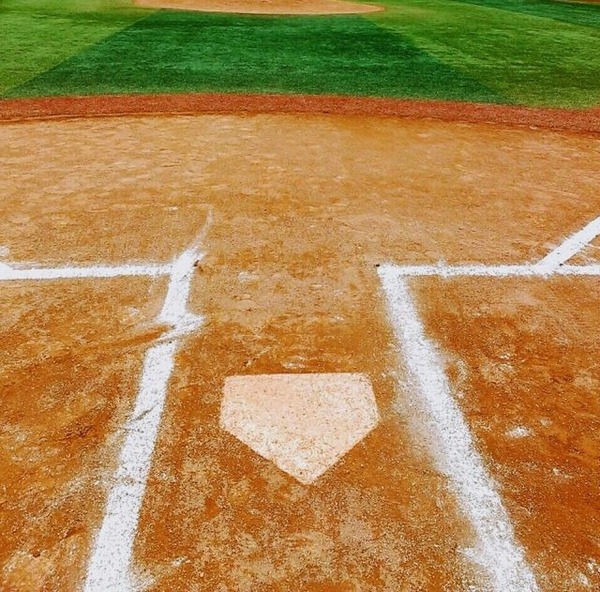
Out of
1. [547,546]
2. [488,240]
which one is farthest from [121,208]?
[547,546]

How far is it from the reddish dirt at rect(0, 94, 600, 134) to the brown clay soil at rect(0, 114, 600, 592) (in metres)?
1.11

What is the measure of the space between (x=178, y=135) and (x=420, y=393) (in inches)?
184

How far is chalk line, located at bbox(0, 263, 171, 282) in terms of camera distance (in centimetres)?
382

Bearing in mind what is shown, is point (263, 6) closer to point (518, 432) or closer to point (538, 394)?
point (538, 394)

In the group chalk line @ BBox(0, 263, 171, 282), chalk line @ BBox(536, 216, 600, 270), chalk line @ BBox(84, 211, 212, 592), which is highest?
chalk line @ BBox(536, 216, 600, 270)

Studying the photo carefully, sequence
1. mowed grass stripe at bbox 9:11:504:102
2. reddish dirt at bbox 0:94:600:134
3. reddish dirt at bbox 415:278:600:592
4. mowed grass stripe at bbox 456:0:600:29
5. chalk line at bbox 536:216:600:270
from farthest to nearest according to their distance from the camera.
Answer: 1. mowed grass stripe at bbox 456:0:600:29
2. mowed grass stripe at bbox 9:11:504:102
3. reddish dirt at bbox 0:94:600:134
4. chalk line at bbox 536:216:600:270
5. reddish dirt at bbox 415:278:600:592

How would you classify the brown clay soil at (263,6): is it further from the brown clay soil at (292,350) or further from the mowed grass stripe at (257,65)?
the brown clay soil at (292,350)

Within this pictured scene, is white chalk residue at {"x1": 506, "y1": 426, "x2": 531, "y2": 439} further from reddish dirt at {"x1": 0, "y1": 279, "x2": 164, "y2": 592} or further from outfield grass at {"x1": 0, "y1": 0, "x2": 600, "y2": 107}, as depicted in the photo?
outfield grass at {"x1": 0, "y1": 0, "x2": 600, "y2": 107}

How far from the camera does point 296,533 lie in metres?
2.22

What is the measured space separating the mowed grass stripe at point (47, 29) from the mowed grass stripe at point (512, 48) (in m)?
6.01

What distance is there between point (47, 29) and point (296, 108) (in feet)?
22.6

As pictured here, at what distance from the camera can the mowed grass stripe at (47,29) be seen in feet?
29.5

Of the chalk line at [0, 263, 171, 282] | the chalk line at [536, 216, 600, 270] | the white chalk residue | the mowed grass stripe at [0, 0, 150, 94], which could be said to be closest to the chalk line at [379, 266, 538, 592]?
the white chalk residue

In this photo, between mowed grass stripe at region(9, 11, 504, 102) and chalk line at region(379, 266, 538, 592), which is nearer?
chalk line at region(379, 266, 538, 592)
